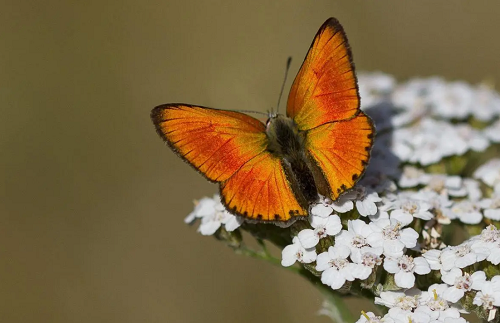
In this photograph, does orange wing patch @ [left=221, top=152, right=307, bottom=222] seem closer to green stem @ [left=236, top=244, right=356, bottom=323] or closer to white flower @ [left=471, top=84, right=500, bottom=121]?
green stem @ [left=236, top=244, right=356, bottom=323]

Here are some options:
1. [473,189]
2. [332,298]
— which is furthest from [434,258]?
[473,189]

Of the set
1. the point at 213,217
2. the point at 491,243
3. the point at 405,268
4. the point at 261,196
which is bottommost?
the point at 491,243

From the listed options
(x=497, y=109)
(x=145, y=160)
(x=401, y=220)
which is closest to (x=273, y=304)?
(x=145, y=160)

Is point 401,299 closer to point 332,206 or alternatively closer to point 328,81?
point 332,206

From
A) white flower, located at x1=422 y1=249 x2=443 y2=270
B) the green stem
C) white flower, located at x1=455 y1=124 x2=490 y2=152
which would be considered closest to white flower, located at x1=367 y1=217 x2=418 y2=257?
white flower, located at x1=422 y1=249 x2=443 y2=270

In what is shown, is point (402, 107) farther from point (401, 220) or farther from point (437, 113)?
point (401, 220)
